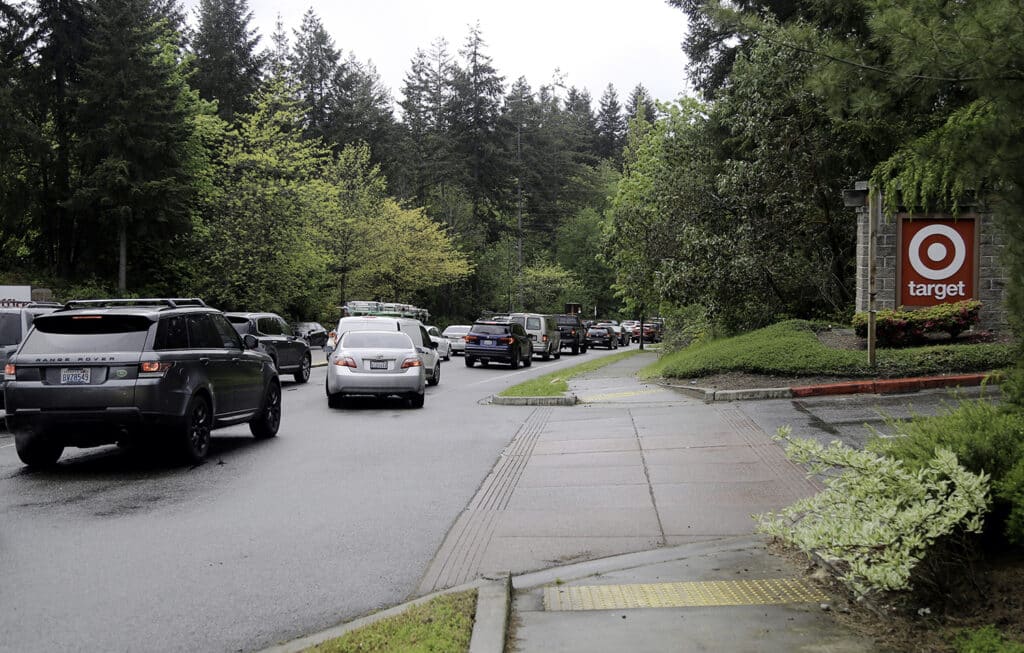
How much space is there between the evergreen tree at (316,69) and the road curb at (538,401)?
55349 millimetres

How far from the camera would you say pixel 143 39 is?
129 ft

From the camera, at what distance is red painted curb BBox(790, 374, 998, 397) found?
51.3 feet

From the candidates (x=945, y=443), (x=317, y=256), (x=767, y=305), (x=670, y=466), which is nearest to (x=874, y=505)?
(x=945, y=443)

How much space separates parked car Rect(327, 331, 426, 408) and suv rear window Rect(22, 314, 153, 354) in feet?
24.1

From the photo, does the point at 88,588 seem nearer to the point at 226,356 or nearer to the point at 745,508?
the point at 745,508

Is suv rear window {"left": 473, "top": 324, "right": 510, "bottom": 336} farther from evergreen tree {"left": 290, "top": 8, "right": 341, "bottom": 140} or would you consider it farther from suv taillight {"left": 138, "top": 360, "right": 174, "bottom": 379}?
evergreen tree {"left": 290, "top": 8, "right": 341, "bottom": 140}

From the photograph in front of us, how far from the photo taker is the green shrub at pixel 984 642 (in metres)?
4.12

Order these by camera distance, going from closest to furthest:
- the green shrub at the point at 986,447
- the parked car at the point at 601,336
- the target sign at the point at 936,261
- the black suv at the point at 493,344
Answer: the green shrub at the point at 986,447 < the target sign at the point at 936,261 < the black suv at the point at 493,344 < the parked car at the point at 601,336

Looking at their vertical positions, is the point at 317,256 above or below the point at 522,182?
below

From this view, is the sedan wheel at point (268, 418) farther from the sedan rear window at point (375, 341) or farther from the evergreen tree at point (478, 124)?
the evergreen tree at point (478, 124)

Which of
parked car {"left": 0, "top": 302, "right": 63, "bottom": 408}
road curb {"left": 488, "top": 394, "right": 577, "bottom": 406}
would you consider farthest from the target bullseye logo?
parked car {"left": 0, "top": 302, "right": 63, "bottom": 408}

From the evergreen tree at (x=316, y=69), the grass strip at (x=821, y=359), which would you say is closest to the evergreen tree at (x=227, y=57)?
the evergreen tree at (x=316, y=69)

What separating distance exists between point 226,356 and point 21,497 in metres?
3.53

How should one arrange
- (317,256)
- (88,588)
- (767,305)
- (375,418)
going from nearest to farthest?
(88,588), (375,418), (767,305), (317,256)
